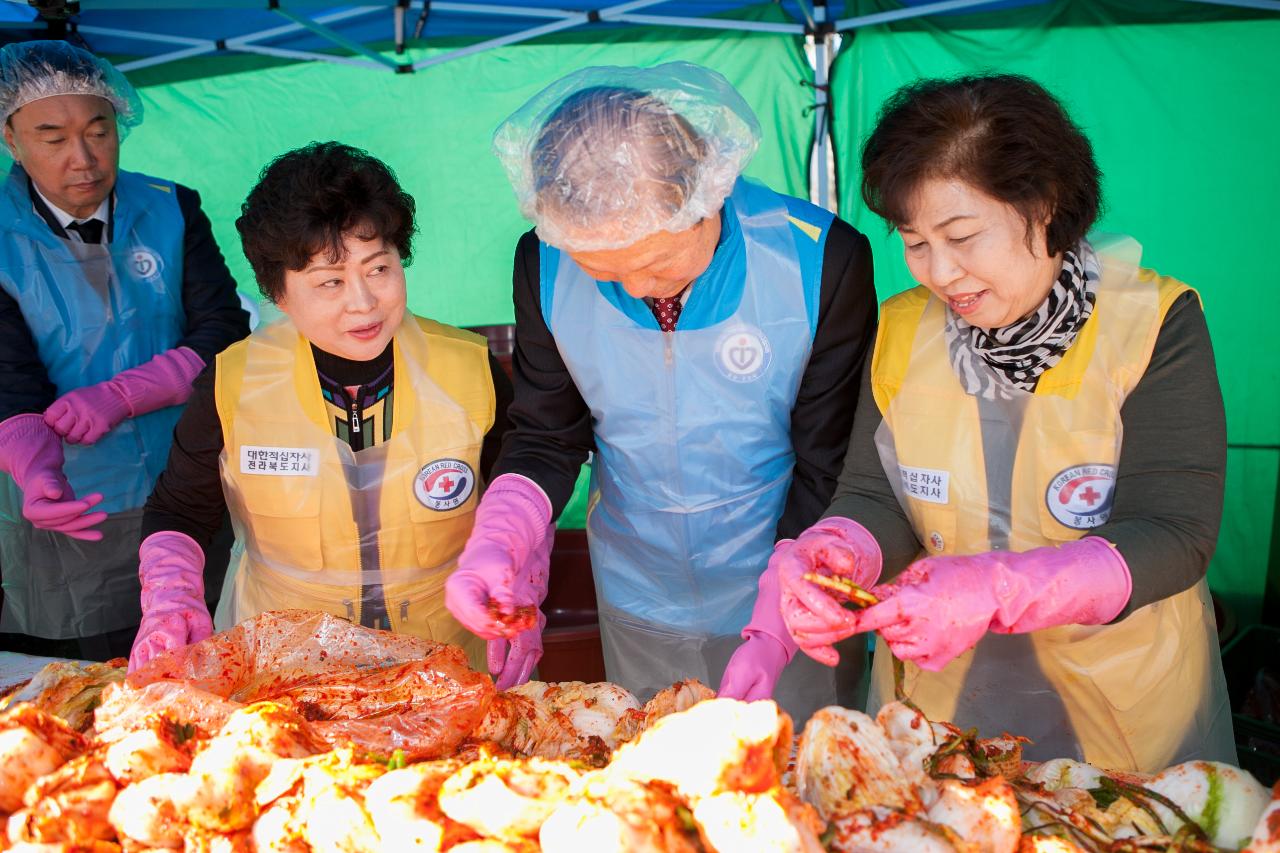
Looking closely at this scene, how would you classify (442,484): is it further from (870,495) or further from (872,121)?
(872,121)

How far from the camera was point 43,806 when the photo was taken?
1.55 meters

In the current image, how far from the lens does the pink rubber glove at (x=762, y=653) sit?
213cm

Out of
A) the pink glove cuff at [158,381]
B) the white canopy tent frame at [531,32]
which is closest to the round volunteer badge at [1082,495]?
the pink glove cuff at [158,381]

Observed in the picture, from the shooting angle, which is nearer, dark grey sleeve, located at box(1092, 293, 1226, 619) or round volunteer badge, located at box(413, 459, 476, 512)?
dark grey sleeve, located at box(1092, 293, 1226, 619)

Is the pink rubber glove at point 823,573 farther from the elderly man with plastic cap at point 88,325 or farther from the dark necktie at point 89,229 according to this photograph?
the dark necktie at point 89,229

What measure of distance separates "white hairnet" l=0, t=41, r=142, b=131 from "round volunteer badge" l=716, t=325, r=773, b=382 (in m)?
2.53

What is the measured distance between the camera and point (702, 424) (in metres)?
2.78

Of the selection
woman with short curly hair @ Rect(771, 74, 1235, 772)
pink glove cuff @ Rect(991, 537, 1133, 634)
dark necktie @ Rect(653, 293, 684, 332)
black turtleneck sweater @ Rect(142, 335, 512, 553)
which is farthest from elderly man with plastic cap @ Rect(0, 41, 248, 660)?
pink glove cuff @ Rect(991, 537, 1133, 634)

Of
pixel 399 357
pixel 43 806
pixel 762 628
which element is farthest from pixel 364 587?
pixel 43 806

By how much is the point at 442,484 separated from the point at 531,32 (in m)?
2.92

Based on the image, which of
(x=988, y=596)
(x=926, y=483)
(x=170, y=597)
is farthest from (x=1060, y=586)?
(x=170, y=597)

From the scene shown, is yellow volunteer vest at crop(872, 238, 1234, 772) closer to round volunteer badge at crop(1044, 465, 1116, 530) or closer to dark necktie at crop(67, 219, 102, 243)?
round volunteer badge at crop(1044, 465, 1116, 530)

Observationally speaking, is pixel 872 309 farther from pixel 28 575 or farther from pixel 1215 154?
pixel 28 575

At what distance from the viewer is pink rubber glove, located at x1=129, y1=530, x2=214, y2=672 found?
→ 98.5 inches
